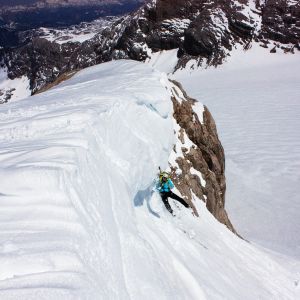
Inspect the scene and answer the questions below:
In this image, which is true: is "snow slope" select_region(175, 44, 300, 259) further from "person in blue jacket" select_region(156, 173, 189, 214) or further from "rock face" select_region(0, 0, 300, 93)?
"rock face" select_region(0, 0, 300, 93)

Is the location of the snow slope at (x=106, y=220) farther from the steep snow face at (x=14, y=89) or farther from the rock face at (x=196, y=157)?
the steep snow face at (x=14, y=89)

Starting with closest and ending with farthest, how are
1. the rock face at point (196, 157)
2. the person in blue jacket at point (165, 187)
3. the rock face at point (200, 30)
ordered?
the person in blue jacket at point (165, 187) < the rock face at point (196, 157) < the rock face at point (200, 30)

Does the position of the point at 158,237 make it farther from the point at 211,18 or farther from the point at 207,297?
the point at 211,18

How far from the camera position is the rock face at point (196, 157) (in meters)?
13.3

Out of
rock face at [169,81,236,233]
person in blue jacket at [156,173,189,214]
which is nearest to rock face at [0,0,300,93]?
rock face at [169,81,236,233]

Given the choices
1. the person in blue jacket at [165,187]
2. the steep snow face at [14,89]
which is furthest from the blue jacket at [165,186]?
the steep snow face at [14,89]

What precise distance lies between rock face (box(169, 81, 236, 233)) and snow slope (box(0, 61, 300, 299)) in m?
1.00

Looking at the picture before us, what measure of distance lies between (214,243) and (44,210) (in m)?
7.17

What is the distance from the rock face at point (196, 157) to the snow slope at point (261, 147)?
4755 mm

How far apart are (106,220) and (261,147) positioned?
3009 cm

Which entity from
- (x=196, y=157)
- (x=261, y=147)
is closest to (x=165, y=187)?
(x=196, y=157)

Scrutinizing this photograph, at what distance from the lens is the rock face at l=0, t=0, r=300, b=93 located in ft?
323

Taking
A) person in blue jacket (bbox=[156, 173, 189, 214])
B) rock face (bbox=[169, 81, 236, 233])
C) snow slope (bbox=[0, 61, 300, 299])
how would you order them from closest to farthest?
snow slope (bbox=[0, 61, 300, 299]), person in blue jacket (bbox=[156, 173, 189, 214]), rock face (bbox=[169, 81, 236, 233])

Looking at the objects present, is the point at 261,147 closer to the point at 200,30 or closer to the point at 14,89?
the point at 200,30
